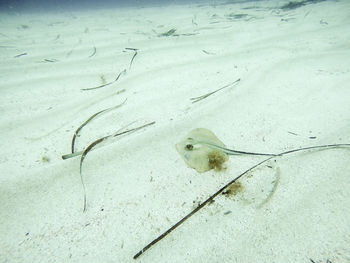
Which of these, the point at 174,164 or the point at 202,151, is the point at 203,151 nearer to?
the point at 202,151

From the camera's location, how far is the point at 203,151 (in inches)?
40.0

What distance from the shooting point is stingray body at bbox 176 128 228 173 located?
0.98m

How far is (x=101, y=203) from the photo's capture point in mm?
856

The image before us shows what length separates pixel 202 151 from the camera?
1.02 m

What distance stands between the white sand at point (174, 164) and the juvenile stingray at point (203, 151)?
0.04 m

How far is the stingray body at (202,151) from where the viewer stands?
98 centimetres

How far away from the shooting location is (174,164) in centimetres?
102

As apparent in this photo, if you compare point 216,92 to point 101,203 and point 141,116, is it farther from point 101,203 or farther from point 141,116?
point 101,203

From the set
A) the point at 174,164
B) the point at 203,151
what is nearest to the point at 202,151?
the point at 203,151

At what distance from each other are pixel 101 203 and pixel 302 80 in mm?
1878

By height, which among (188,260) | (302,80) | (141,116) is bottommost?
(188,260)

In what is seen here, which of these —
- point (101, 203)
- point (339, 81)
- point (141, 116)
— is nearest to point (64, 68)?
point (141, 116)

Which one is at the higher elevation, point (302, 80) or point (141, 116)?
point (302, 80)

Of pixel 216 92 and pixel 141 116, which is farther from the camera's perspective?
pixel 216 92
